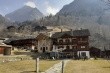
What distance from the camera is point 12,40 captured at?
122 metres

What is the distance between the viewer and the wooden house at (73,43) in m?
102

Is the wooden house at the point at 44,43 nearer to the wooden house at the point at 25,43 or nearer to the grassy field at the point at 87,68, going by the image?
the wooden house at the point at 25,43

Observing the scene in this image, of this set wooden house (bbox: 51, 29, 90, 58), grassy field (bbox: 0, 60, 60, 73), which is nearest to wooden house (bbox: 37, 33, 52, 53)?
wooden house (bbox: 51, 29, 90, 58)

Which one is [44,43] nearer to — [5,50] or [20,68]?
[5,50]

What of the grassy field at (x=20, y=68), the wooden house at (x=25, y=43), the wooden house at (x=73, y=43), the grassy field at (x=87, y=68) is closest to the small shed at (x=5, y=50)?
the wooden house at (x=73, y=43)

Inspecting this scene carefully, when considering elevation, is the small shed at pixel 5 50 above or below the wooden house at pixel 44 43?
below

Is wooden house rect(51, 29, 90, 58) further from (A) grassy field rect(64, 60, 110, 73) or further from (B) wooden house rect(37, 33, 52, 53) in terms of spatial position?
(A) grassy field rect(64, 60, 110, 73)

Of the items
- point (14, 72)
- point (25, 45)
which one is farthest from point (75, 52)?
point (14, 72)

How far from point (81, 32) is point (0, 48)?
3326 centimetres

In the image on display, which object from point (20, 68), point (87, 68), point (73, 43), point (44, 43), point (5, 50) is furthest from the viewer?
point (44, 43)

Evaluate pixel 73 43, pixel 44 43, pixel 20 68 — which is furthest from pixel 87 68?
pixel 44 43

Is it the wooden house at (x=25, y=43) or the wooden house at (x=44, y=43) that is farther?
the wooden house at (x=25, y=43)

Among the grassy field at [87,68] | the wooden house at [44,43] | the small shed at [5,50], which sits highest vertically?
the wooden house at [44,43]

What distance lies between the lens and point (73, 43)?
106 meters
